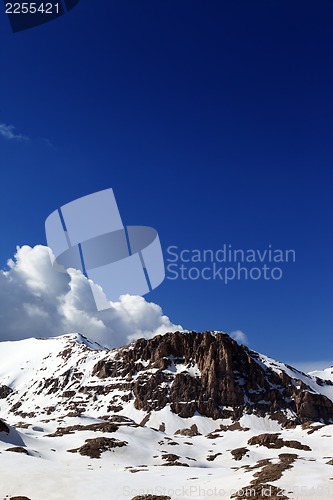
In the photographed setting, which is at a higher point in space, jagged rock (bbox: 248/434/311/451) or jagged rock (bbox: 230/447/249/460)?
jagged rock (bbox: 248/434/311/451)

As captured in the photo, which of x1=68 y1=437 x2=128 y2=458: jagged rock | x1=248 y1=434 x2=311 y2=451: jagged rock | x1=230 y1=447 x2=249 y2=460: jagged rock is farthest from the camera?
x1=248 y1=434 x2=311 y2=451: jagged rock

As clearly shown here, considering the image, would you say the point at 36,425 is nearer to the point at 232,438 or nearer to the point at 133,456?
the point at 133,456

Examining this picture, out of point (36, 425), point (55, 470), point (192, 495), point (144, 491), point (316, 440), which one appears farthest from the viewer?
point (36, 425)

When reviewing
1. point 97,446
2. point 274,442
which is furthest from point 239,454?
point 97,446

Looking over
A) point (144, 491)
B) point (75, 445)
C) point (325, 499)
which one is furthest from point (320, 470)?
point (75, 445)

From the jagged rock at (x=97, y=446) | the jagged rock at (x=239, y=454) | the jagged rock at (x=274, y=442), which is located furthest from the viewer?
the jagged rock at (x=274, y=442)

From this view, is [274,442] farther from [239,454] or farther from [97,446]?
[97,446]

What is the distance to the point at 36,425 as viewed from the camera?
420ft

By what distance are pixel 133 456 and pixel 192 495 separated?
51424 millimetres

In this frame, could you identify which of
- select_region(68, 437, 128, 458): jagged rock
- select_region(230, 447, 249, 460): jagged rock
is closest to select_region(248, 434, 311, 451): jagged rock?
select_region(230, 447, 249, 460): jagged rock

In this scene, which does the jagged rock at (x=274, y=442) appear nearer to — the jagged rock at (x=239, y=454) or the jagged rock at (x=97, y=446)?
the jagged rock at (x=239, y=454)

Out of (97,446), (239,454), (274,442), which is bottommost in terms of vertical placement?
(239,454)

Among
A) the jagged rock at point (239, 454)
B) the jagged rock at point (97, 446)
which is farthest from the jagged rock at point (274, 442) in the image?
the jagged rock at point (97, 446)

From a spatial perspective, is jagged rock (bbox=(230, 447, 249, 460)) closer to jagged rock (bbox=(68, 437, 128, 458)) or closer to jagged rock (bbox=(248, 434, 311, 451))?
jagged rock (bbox=(248, 434, 311, 451))
